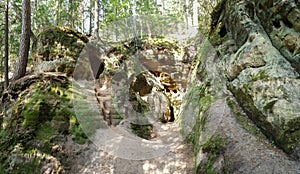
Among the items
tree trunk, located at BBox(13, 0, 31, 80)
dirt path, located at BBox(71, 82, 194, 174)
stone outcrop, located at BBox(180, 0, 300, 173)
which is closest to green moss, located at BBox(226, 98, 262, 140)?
stone outcrop, located at BBox(180, 0, 300, 173)

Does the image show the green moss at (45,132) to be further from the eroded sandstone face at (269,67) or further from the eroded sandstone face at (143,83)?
the eroded sandstone face at (269,67)

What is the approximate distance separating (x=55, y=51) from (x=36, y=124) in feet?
17.1

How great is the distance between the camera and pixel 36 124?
638 cm

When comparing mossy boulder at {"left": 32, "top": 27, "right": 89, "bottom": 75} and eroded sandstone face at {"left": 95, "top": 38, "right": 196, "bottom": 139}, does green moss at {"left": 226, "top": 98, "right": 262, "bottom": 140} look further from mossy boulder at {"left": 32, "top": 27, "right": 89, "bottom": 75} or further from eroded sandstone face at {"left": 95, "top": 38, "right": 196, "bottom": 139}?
mossy boulder at {"left": 32, "top": 27, "right": 89, "bottom": 75}

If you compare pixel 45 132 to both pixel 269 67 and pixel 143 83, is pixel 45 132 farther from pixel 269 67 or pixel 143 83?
pixel 143 83

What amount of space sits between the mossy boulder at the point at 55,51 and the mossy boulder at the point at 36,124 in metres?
2.27

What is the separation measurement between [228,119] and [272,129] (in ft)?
3.83

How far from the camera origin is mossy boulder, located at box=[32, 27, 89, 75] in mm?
10195

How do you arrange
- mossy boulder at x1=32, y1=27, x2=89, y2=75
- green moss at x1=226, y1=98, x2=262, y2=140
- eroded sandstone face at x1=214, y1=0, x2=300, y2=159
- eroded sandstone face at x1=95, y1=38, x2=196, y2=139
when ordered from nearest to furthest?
eroded sandstone face at x1=214, y1=0, x2=300, y2=159
green moss at x1=226, y1=98, x2=262, y2=140
eroded sandstone face at x1=95, y1=38, x2=196, y2=139
mossy boulder at x1=32, y1=27, x2=89, y2=75

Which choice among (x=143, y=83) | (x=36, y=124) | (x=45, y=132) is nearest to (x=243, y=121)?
(x=45, y=132)

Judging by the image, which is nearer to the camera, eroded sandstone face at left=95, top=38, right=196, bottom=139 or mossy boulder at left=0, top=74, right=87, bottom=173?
mossy boulder at left=0, top=74, right=87, bottom=173

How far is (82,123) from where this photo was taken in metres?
7.08

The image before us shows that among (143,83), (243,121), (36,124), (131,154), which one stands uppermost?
(143,83)

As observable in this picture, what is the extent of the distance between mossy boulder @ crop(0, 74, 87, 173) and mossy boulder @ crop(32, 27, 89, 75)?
2.27 meters
